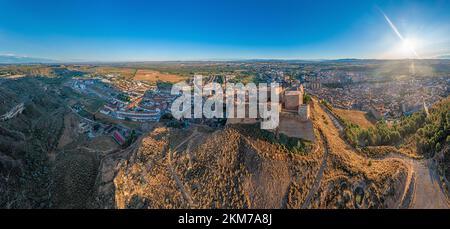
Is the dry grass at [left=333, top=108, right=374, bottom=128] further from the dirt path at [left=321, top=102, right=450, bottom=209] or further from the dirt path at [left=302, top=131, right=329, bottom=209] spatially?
the dirt path at [left=302, top=131, right=329, bottom=209]

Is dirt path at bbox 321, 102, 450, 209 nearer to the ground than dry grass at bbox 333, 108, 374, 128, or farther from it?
→ nearer to the ground

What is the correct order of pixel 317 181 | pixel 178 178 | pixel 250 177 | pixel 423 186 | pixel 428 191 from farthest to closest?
pixel 178 178 < pixel 250 177 < pixel 317 181 < pixel 423 186 < pixel 428 191

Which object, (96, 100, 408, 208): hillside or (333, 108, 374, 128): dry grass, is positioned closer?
(96, 100, 408, 208): hillside

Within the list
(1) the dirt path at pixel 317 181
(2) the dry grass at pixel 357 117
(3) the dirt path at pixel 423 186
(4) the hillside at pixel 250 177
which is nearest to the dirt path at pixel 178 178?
(4) the hillside at pixel 250 177

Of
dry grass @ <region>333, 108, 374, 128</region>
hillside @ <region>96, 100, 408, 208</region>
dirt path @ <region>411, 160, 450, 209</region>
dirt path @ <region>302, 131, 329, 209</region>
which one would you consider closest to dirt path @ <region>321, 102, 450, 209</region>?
dirt path @ <region>411, 160, 450, 209</region>

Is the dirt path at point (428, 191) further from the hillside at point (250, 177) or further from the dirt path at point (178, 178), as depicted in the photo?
the dirt path at point (178, 178)

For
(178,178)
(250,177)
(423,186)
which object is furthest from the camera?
(178,178)

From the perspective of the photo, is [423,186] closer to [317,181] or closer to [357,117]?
[317,181]

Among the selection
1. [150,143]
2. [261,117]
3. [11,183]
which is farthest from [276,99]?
[11,183]

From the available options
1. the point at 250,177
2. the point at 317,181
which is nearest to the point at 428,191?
the point at 317,181

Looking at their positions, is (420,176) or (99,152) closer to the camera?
(420,176)

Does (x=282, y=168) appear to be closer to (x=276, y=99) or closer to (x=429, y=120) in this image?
(x=276, y=99)
